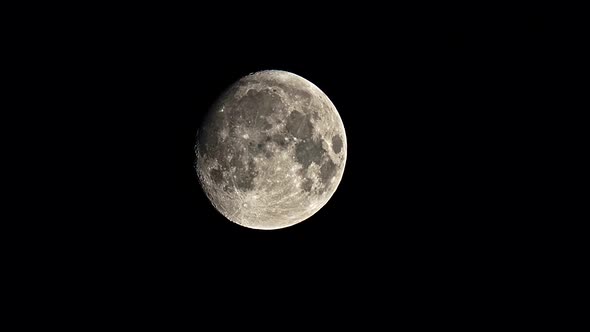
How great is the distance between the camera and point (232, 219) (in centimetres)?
500

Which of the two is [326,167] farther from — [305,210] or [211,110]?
[211,110]

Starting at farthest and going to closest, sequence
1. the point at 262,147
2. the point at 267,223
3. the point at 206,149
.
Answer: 1. the point at 267,223
2. the point at 206,149
3. the point at 262,147

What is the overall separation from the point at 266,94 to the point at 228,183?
40.3 inches

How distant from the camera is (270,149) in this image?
166 inches

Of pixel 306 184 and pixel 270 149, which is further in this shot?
pixel 306 184

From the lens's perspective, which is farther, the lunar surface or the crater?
the crater

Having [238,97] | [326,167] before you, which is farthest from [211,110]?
[326,167]

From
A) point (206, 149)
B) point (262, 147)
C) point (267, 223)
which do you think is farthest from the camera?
point (267, 223)

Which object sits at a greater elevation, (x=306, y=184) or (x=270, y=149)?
(x=270, y=149)

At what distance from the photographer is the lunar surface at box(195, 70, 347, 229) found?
14.0 feet

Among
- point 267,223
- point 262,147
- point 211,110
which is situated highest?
point 211,110

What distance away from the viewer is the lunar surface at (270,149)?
14.0ft

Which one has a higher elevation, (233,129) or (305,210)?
(233,129)

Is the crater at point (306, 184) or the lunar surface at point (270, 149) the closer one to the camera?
the lunar surface at point (270, 149)
